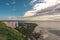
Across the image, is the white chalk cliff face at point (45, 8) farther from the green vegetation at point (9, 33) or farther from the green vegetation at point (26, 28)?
the green vegetation at point (9, 33)

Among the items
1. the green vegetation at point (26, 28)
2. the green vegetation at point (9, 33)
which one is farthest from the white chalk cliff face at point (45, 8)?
the green vegetation at point (9, 33)

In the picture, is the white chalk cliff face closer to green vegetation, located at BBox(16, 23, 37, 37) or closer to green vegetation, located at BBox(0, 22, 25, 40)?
green vegetation, located at BBox(16, 23, 37, 37)

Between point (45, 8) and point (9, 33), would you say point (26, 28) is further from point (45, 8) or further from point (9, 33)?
point (45, 8)

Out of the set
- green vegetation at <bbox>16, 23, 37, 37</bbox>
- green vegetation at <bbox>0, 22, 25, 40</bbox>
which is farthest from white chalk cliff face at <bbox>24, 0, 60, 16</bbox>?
green vegetation at <bbox>0, 22, 25, 40</bbox>

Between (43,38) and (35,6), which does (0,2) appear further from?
(43,38)

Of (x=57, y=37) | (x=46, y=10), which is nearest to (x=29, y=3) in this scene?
(x=46, y=10)

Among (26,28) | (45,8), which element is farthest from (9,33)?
(45,8)
